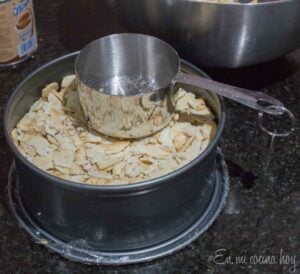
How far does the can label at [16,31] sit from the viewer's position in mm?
905

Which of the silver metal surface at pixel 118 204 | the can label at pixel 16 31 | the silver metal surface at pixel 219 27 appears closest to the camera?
the silver metal surface at pixel 118 204

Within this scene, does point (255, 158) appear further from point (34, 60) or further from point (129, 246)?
point (34, 60)

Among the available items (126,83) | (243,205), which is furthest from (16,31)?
(243,205)

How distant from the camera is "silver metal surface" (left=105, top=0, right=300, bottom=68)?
788 mm

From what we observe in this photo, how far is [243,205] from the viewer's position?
2.54 ft

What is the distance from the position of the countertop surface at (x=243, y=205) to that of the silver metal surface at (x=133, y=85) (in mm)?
79

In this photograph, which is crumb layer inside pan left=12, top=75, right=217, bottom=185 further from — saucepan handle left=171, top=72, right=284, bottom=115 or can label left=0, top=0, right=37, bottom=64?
can label left=0, top=0, right=37, bottom=64

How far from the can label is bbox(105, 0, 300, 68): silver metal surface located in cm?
14

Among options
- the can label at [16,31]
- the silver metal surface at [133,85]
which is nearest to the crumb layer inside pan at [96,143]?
the silver metal surface at [133,85]

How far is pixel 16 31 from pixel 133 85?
23 cm

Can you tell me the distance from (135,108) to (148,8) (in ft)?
0.59

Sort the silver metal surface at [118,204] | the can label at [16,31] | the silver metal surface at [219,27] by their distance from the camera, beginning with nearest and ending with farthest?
the silver metal surface at [118,204] → the silver metal surface at [219,27] → the can label at [16,31]

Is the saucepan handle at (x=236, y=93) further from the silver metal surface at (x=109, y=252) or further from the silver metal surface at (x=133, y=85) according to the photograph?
the silver metal surface at (x=109, y=252)

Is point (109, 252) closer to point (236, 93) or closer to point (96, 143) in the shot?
point (96, 143)
